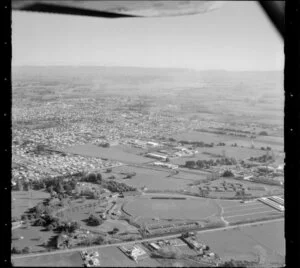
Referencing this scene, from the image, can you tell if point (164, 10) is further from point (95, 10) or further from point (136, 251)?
point (136, 251)

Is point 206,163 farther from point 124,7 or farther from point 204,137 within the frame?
point 124,7

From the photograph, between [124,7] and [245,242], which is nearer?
[124,7]

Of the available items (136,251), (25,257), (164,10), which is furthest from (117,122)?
(164,10)

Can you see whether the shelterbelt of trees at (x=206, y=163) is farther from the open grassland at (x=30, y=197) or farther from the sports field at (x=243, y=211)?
the open grassland at (x=30, y=197)

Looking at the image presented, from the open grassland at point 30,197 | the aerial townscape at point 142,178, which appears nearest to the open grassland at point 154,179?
the aerial townscape at point 142,178
